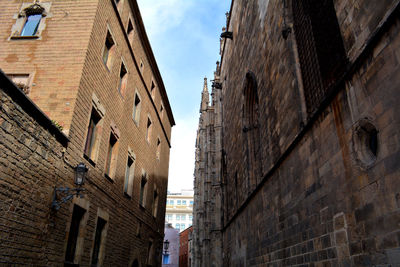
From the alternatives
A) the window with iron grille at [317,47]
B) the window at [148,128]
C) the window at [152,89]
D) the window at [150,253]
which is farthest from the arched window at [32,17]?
the window at [150,253]

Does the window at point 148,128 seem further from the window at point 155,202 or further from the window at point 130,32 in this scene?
the window at point 130,32

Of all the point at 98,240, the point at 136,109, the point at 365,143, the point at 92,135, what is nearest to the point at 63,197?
the point at 92,135

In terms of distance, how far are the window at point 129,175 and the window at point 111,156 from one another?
153 cm

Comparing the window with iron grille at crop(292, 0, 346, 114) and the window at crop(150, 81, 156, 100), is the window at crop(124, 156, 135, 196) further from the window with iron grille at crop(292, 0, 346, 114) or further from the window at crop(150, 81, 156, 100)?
the window with iron grille at crop(292, 0, 346, 114)

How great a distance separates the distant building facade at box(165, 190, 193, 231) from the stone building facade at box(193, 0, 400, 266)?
2509 inches

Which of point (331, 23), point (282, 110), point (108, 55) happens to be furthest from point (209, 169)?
point (331, 23)

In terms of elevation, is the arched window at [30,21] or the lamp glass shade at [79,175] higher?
the arched window at [30,21]

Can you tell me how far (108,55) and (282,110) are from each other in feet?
19.9

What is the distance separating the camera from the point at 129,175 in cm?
1273

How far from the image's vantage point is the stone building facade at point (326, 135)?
11.6 feet

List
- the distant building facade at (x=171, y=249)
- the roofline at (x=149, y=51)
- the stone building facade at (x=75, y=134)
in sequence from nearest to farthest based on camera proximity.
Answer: the stone building facade at (x=75, y=134) → the roofline at (x=149, y=51) → the distant building facade at (x=171, y=249)

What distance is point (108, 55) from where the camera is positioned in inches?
415

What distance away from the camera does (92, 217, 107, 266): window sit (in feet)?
29.7

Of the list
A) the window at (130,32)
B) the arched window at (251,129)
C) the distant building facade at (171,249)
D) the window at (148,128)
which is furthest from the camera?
the distant building facade at (171,249)
